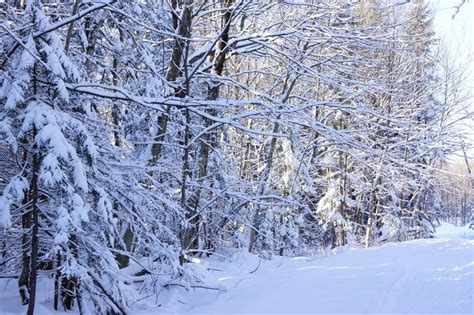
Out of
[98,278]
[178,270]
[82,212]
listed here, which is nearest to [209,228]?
[178,270]

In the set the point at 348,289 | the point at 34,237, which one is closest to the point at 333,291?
the point at 348,289

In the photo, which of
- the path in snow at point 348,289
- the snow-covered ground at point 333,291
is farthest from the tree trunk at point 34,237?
the path in snow at point 348,289

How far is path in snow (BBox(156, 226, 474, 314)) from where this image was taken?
15.9 feet

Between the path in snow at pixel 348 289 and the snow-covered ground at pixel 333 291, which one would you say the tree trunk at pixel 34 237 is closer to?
the snow-covered ground at pixel 333 291

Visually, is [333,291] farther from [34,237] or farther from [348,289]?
[34,237]

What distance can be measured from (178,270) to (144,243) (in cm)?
51

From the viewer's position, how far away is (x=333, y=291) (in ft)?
17.7

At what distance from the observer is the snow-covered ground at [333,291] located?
15.8 feet

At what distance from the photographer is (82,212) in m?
3.79

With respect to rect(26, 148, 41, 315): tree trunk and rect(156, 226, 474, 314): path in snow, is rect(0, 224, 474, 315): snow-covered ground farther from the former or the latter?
rect(26, 148, 41, 315): tree trunk

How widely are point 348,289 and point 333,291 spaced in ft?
0.72

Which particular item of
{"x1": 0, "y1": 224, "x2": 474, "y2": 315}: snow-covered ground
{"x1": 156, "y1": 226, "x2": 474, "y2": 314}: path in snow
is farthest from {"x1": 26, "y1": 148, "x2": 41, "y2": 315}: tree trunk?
{"x1": 156, "y1": 226, "x2": 474, "y2": 314}: path in snow

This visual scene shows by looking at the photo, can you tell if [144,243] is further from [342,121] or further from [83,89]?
[342,121]

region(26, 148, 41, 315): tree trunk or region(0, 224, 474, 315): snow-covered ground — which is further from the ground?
region(26, 148, 41, 315): tree trunk
